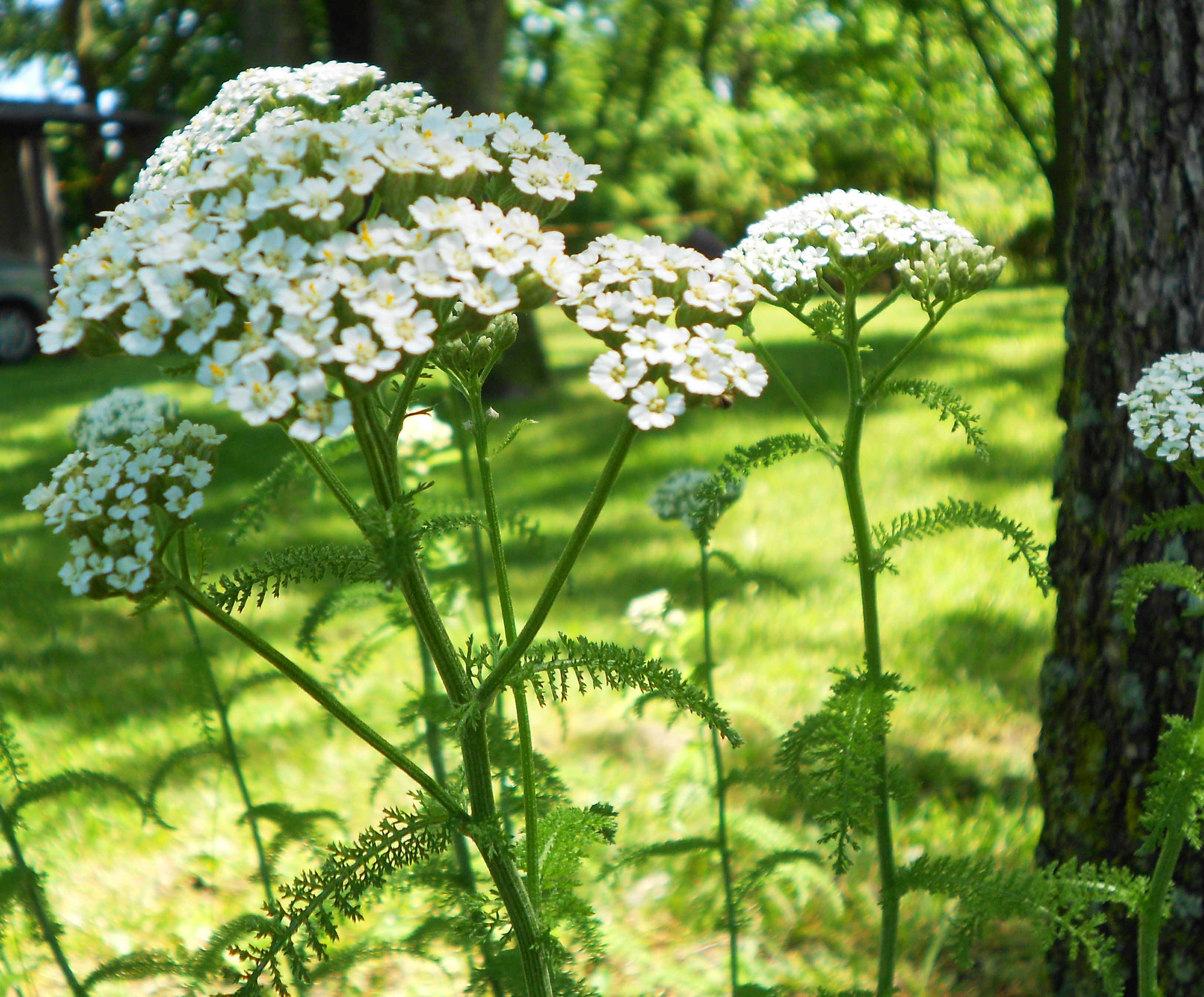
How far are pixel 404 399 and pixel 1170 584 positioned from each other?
1.34 metres

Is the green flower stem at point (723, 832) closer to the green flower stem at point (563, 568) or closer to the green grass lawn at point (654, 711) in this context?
the green grass lawn at point (654, 711)

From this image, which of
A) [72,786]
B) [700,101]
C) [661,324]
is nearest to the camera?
[661,324]

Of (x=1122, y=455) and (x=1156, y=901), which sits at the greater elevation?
(x=1122, y=455)

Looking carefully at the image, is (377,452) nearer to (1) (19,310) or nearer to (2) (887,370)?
(2) (887,370)

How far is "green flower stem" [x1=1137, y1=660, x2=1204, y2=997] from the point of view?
170cm

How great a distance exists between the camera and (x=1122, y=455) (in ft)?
6.88

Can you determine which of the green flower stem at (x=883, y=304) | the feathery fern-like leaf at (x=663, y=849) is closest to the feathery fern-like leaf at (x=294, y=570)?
the green flower stem at (x=883, y=304)

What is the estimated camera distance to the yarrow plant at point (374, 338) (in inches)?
44.5

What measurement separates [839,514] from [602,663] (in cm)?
404

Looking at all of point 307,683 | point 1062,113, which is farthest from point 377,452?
point 1062,113

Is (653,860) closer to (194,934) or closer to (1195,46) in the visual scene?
(194,934)

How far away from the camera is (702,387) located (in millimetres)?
1222

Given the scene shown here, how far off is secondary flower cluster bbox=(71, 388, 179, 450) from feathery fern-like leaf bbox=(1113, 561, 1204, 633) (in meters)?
2.05

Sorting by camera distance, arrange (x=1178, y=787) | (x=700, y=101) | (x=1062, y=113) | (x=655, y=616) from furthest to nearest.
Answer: (x=700, y=101)
(x=1062, y=113)
(x=655, y=616)
(x=1178, y=787)
